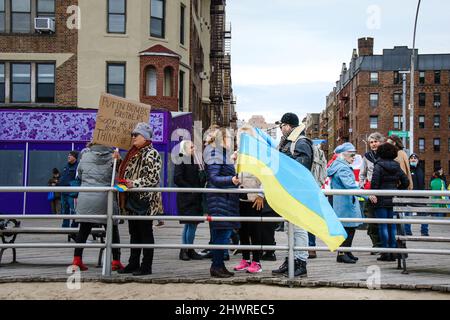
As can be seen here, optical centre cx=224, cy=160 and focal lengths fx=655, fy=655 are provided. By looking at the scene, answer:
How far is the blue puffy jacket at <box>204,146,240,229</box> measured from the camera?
8727 millimetres

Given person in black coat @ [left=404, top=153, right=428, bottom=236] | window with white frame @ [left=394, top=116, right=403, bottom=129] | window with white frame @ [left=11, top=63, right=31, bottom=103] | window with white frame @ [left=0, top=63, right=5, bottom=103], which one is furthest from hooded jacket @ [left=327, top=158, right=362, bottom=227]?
window with white frame @ [left=394, top=116, right=403, bottom=129]

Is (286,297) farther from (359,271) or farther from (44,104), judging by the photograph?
(44,104)

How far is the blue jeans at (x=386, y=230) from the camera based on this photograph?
10.8m

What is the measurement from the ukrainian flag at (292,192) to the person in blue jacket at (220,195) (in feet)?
2.45

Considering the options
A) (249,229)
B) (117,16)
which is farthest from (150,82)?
(249,229)

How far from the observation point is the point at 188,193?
11.1 meters

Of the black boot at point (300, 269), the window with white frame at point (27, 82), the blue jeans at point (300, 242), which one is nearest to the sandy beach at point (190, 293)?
the black boot at point (300, 269)

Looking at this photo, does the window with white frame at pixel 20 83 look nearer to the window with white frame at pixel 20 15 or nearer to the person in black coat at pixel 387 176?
the window with white frame at pixel 20 15

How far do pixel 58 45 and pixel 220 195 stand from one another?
21427 mm

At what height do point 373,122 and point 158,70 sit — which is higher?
point 373,122

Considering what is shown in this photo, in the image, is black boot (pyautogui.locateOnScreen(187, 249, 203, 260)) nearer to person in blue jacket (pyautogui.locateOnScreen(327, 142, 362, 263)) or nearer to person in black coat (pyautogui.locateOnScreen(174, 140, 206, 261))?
person in black coat (pyautogui.locateOnScreen(174, 140, 206, 261))

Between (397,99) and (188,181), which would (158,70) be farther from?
(397,99)

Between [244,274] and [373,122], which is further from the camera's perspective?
[373,122]

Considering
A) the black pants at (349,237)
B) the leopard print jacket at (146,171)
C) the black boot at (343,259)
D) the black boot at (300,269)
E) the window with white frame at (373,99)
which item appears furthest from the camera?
the window with white frame at (373,99)
